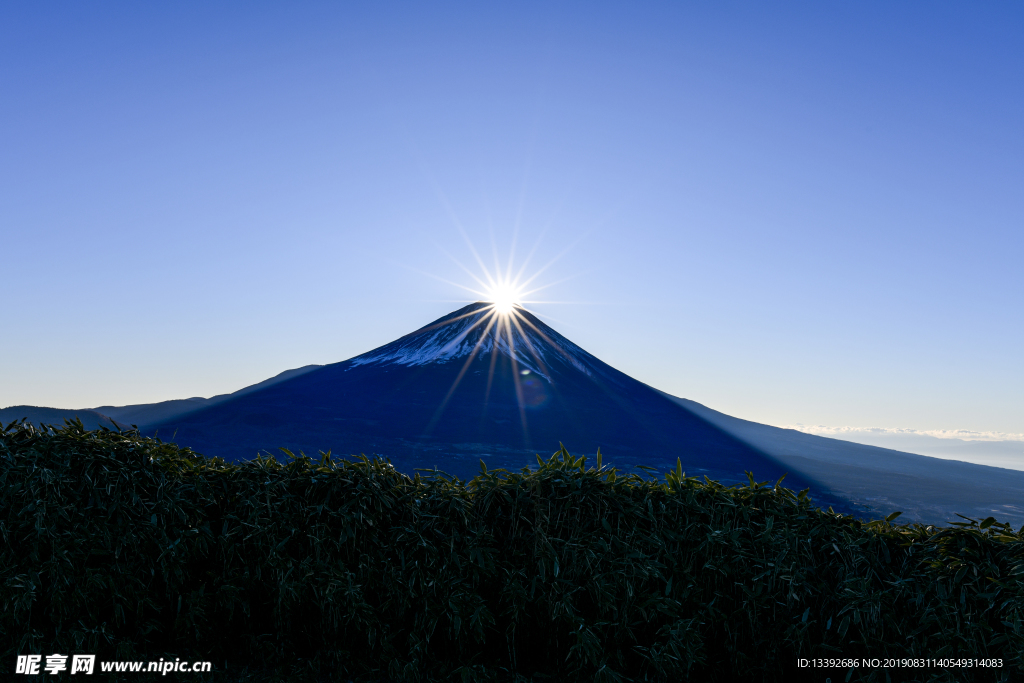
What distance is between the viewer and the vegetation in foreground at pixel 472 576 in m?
4.09

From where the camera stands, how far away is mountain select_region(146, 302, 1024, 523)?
63781 mm

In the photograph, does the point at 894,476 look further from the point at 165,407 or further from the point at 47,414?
the point at 47,414

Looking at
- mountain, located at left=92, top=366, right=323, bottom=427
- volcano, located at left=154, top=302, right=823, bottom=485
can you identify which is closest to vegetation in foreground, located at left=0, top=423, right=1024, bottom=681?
volcano, located at left=154, top=302, right=823, bottom=485

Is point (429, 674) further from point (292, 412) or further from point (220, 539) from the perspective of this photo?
point (292, 412)

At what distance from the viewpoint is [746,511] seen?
432 centimetres

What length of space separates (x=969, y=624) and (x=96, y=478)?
5.57 metres

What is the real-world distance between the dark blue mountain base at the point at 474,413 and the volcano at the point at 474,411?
0.63ft

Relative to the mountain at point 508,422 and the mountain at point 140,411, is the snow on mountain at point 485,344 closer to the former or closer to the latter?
the mountain at point 508,422

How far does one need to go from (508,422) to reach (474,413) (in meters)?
4.67

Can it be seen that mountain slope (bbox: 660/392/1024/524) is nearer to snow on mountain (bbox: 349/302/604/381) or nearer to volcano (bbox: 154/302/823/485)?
volcano (bbox: 154/302/823/485)

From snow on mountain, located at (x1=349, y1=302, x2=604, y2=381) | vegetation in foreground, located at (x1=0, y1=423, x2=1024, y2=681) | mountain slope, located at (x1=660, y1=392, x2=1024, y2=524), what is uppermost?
snow on mountain, located at (x1=349, y1=302, x2=604, y2=381)

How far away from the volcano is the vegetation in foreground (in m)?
51.0

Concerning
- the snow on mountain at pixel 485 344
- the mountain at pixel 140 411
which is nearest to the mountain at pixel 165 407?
the mountain at pixel 140 411

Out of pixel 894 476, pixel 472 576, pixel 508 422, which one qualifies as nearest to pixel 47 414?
pixel 508 422
